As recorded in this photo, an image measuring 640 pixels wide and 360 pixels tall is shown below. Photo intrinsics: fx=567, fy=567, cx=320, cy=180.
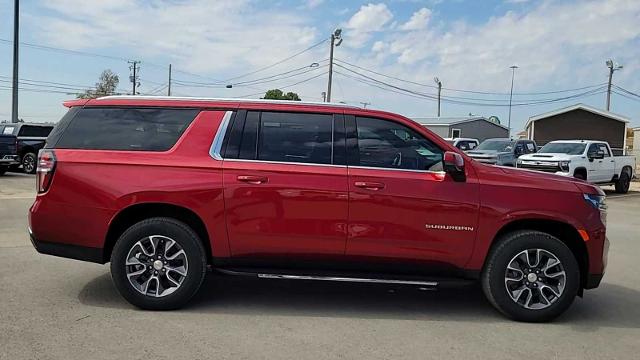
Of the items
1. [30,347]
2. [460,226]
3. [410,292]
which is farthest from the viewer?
[410,292]

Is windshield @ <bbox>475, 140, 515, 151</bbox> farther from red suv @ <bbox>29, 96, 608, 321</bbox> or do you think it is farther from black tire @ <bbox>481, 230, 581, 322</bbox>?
black tire @ <bbox>481, 230, 581, 322</bbox>

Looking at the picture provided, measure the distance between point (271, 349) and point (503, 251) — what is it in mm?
2242

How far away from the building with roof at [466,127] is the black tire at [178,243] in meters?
45.8

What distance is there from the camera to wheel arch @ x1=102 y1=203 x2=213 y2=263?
513 centimetres

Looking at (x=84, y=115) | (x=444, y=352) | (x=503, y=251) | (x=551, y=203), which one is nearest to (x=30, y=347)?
(x=84, y=115)

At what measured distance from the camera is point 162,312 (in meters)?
5.07

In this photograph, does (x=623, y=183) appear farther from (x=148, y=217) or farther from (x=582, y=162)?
(x=148, y=217)

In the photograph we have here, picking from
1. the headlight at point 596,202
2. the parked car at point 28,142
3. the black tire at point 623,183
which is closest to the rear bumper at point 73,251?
the headlight at point 596,202

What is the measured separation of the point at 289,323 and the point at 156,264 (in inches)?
51.3

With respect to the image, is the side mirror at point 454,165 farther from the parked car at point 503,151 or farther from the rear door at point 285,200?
the parked car at point 503,151

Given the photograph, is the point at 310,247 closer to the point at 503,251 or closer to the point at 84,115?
the point at 503,251

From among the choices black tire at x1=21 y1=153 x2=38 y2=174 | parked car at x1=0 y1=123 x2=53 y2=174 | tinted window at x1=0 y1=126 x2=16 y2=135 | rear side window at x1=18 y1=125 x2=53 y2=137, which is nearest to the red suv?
parked car at x1=0 y1=123 x2=53 y2=174

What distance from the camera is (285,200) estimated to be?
498cm

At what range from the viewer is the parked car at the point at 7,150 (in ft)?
65.9
